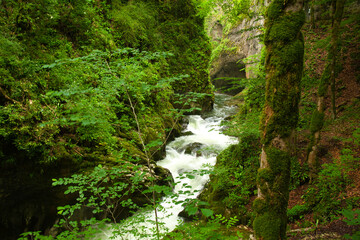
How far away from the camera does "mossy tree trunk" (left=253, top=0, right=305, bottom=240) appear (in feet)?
7.72

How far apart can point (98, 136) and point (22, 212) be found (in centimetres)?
235

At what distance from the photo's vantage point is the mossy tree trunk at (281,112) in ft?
7.72

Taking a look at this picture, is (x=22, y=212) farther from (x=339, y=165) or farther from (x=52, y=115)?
(x=339, y=165)

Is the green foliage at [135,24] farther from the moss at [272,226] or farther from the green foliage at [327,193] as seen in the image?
the moss at [272,226]

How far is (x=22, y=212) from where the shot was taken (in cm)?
444

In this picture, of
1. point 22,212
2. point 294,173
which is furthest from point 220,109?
point 22,212

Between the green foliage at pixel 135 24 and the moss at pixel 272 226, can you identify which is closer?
the moss at pixel 272 226

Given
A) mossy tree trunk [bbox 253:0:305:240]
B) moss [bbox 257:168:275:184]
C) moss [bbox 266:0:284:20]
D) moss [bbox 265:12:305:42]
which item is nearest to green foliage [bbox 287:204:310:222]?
mossy tree trunk [bbox 253:0:305:240]

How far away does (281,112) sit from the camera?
238 centimetres

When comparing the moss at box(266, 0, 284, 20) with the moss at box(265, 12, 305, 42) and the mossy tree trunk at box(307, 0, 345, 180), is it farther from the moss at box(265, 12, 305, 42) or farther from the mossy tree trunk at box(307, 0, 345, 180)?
the mossy tree trunk at box(307, 0, 345, 180)

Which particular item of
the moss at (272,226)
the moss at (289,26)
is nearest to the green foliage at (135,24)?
the moss at (289,26)

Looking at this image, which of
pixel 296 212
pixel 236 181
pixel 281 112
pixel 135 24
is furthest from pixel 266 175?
pixel 135 24

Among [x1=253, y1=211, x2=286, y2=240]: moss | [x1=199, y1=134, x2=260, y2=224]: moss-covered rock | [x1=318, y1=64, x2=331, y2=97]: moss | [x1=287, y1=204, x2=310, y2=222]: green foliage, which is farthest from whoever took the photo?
[x1=199, y1=134, x2=260, y2=224]: moss-covered rock

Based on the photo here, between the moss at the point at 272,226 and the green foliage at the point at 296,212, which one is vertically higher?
the moss at the point at 272,226
